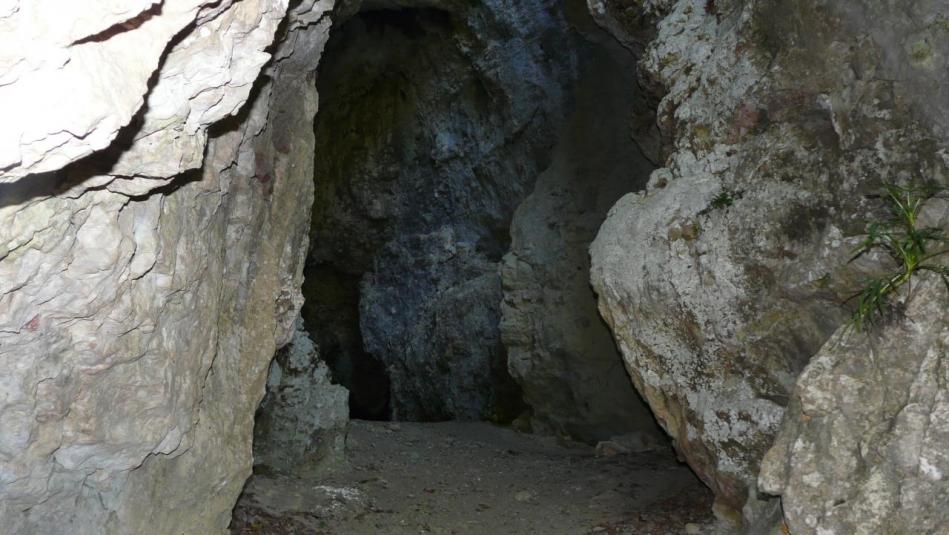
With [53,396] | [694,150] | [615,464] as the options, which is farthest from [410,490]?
[53,396]

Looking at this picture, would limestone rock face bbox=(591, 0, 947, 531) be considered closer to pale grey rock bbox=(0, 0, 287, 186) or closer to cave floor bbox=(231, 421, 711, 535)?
cave floor bbox=(231, 421, 711, 535)

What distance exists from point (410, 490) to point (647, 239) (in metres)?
3.08

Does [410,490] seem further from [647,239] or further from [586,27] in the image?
[586,27]

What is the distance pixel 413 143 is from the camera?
11.5 m

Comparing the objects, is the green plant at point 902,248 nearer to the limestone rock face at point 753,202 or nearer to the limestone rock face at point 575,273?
the limestone rock face at point 753,202

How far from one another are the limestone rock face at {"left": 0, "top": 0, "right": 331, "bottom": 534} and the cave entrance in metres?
2.07

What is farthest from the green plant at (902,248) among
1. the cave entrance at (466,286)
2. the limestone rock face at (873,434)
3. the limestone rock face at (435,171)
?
the limestone rock face at (435,171)

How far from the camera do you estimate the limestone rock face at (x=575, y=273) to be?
9.10 m

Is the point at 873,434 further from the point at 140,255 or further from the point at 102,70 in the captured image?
the point at 102,70

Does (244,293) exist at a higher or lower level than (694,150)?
lower

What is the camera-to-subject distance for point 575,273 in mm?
9383

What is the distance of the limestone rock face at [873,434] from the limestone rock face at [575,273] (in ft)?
14.9

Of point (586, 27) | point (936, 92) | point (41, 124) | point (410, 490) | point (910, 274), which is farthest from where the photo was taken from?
point (586, 27)

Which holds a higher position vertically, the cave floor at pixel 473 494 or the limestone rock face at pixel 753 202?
the limestone rock face at pixel 753 202
